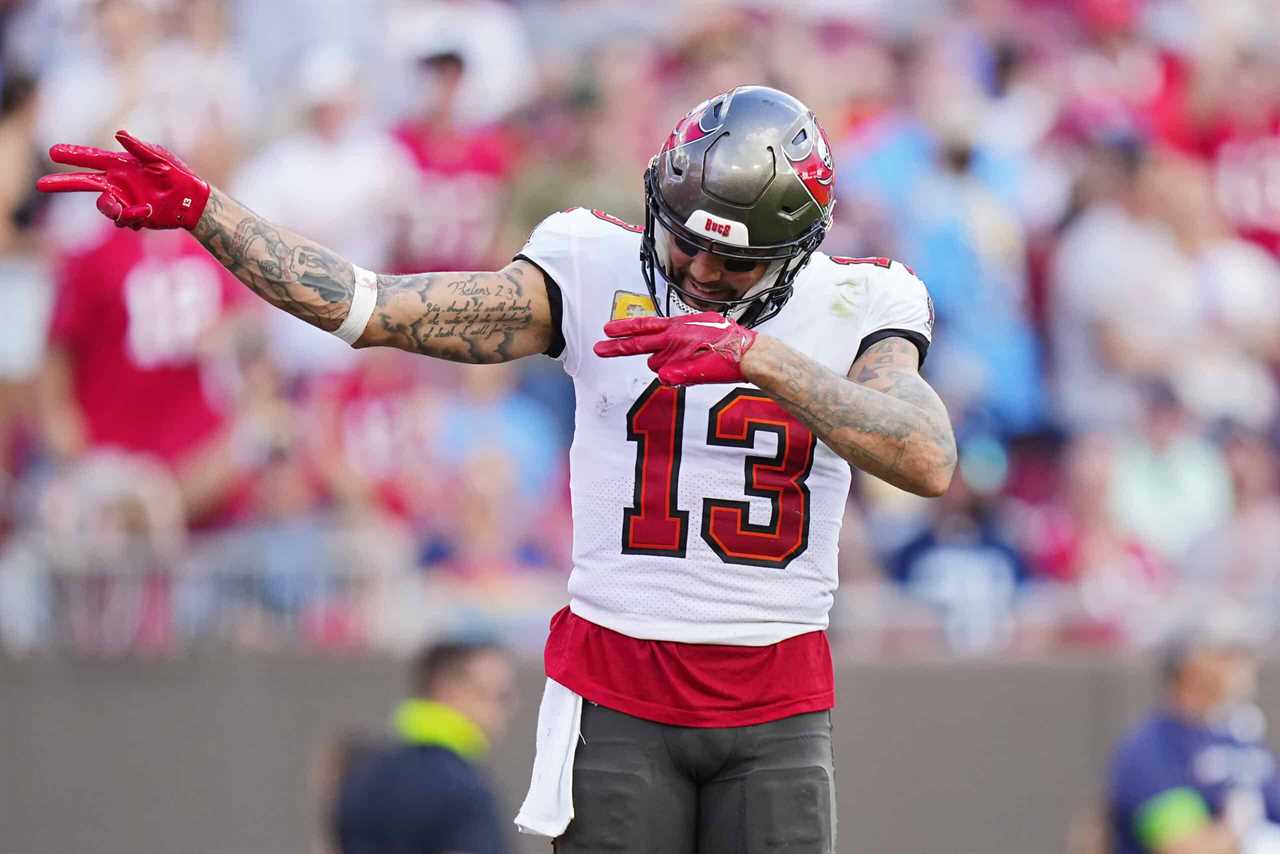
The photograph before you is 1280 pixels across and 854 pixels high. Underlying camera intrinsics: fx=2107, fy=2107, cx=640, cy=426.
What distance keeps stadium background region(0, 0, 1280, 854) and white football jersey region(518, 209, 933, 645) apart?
416cm

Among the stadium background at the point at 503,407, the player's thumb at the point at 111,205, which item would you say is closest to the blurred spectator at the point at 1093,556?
the stadium background at the point at 503,407

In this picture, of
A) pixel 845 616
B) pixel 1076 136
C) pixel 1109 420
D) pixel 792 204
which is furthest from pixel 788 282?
pixel 1076 136

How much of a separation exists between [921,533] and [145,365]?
3.63m

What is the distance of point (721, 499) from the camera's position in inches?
180

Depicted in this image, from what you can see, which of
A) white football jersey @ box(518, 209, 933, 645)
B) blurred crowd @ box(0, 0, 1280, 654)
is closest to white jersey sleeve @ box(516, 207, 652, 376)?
white football jersey @ box(518, 209, 933, 645)

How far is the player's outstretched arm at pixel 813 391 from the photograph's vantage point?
13.6ft

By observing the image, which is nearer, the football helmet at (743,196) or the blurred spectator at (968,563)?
the football helmet at (743,196)

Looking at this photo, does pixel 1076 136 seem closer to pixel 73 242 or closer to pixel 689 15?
pixel 689 15

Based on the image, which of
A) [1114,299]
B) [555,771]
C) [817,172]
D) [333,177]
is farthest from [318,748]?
[817,172]

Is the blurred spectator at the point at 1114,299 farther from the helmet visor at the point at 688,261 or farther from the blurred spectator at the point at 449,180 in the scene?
the helmet visor at the point at 688,261

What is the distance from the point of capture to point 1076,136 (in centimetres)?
1234

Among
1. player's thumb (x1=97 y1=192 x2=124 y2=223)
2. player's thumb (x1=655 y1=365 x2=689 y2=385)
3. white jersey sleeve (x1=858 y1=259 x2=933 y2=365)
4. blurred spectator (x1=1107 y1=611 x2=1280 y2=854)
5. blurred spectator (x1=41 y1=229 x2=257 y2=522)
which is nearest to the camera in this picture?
player's thumb (x1=655 y1=365 x2=689 y2=385)

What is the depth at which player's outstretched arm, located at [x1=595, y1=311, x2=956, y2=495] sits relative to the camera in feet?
13.6

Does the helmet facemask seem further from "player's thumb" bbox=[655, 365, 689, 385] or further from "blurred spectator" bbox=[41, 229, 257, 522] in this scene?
"blurred spectator" bbox=[41, 229, 257, 522]
